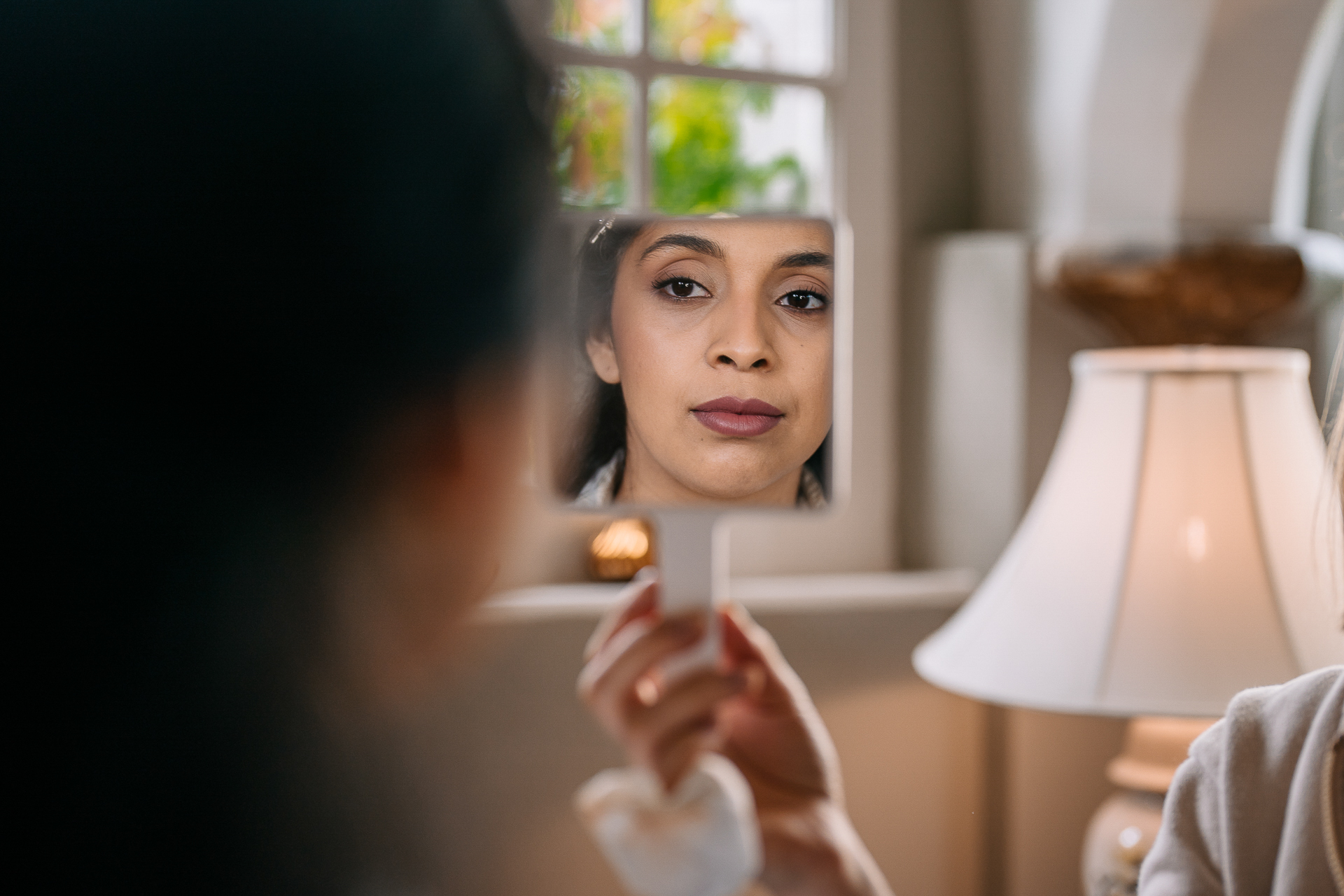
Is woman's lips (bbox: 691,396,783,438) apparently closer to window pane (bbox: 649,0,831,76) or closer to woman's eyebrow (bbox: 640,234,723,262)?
woman's eyebrow (bbox: 640,234,723,262)

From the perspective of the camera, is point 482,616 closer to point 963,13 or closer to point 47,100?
point 47,100

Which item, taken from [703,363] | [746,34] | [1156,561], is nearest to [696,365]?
[703,363]

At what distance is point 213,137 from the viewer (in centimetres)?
46

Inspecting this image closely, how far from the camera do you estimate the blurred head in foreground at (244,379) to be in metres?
0.44

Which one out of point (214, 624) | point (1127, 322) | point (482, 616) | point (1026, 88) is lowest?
point (482, 616)

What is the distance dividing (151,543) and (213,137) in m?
0.15

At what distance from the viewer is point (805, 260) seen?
36cm

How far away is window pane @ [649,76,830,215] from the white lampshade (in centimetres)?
36

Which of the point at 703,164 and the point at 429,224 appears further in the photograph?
the point at 703,164

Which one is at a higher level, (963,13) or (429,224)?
(963,13)

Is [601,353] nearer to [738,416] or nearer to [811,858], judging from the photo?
[738,416]

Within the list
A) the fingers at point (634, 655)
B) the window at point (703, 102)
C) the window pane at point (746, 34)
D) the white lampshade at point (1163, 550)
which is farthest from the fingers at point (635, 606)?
the window pane at point (746, 34)

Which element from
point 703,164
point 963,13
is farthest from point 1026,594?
point 963,13

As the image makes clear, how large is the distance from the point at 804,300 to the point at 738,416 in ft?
0.13
